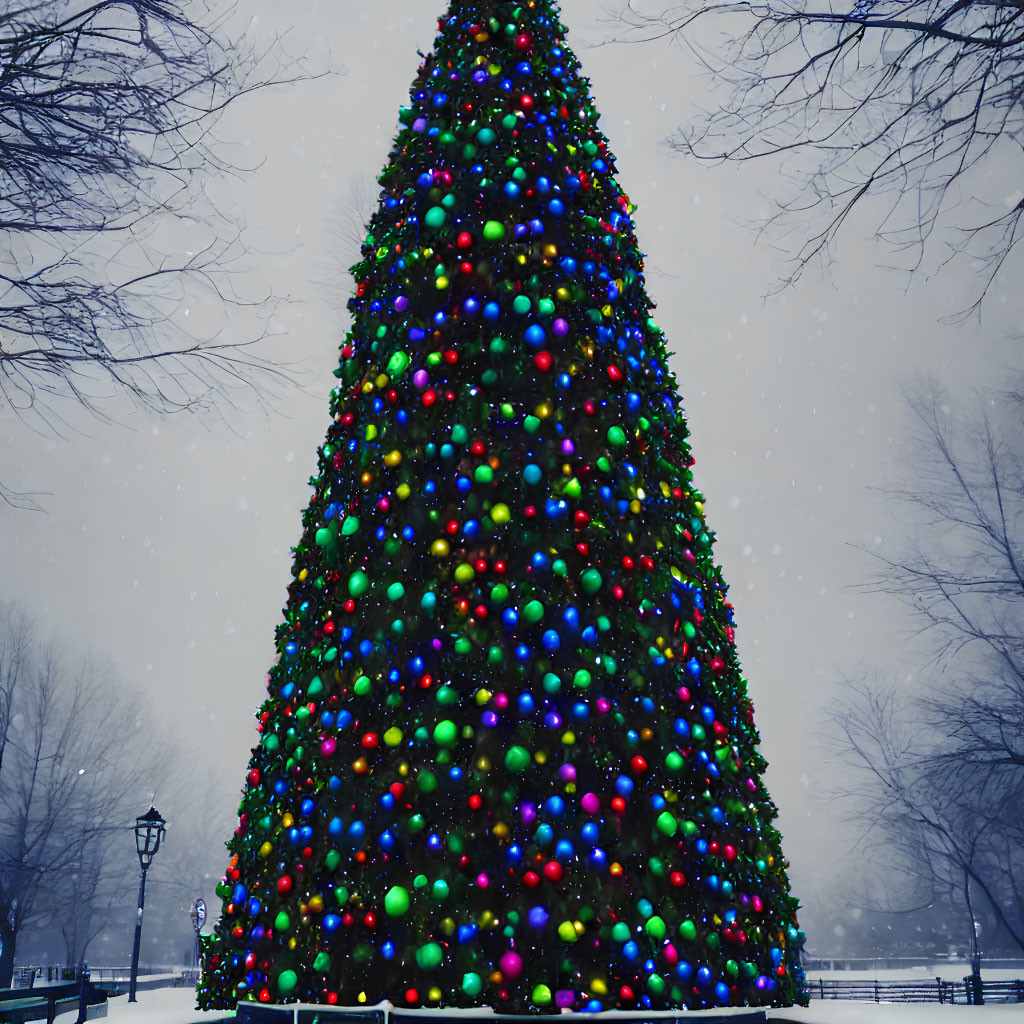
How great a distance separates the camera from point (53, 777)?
24812 millimetres

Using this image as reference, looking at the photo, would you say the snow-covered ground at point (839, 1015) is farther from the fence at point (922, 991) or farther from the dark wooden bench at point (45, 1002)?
the fence at point (922, 991)

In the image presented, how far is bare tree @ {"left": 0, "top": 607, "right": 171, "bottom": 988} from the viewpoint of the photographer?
23.6 meters

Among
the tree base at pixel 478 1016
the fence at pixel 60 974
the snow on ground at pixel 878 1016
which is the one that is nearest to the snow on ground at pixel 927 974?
the fence at pixel 60 974

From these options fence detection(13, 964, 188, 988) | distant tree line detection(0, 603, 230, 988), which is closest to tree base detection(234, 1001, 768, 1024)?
distant tree line detection(0, 603, 230, 988)

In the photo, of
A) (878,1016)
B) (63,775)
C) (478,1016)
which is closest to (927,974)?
(63,775)

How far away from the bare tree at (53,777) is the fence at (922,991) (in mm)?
18786

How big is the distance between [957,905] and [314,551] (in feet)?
119

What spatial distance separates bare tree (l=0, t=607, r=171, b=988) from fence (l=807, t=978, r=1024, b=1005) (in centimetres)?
1879

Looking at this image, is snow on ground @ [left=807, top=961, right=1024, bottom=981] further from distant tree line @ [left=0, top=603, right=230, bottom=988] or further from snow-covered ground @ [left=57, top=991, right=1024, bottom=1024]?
distant tree line @ [left=0, top=603, right=230, bottom=988]

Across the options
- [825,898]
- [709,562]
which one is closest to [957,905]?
[825,898]

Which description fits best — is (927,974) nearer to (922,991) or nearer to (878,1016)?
(922,991)

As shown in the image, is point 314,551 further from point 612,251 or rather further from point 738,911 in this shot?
point 738,911

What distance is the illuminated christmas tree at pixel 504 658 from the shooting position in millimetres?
3008

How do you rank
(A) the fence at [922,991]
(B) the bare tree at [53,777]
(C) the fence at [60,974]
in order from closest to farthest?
(A) the fence at [922,991], (B) the bare tree at [53,777], (C) the fence at [60,974]
